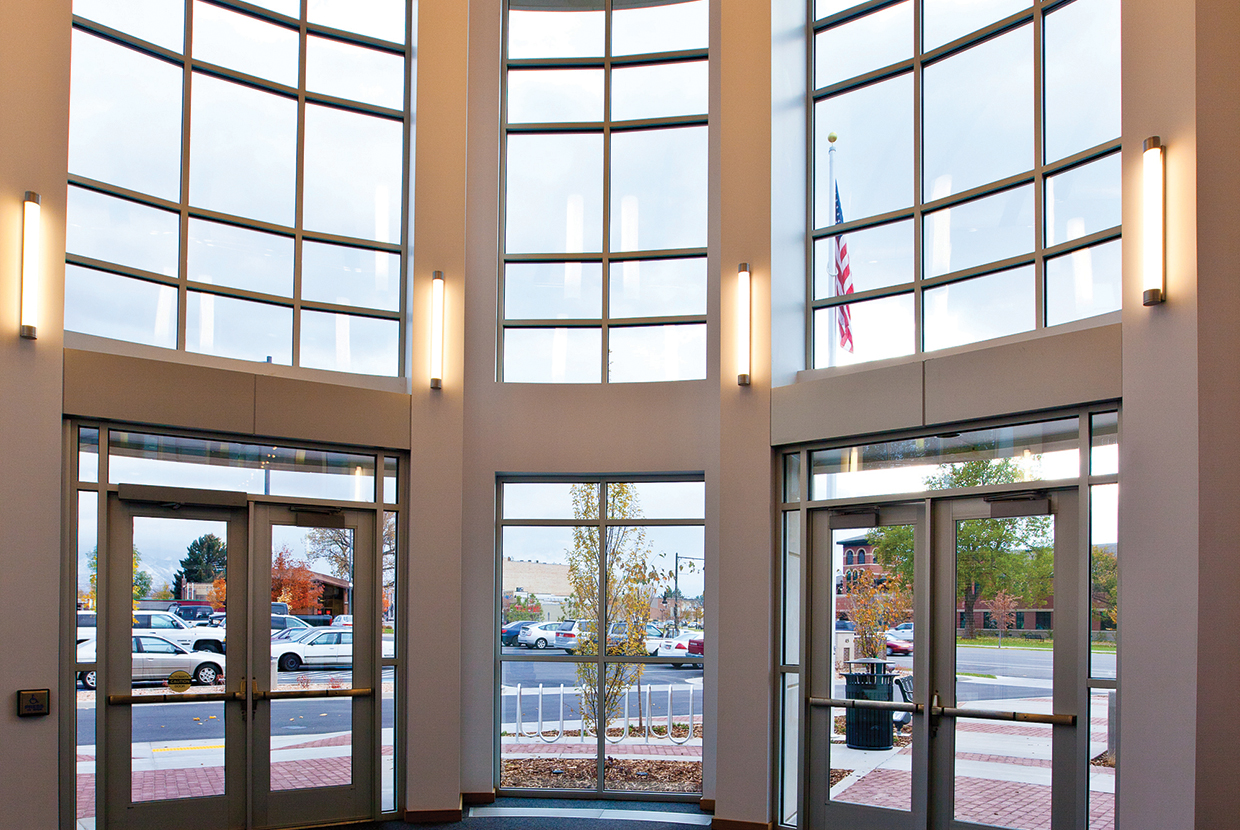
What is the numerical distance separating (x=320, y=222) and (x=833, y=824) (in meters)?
6.74

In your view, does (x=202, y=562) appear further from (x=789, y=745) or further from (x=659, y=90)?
(x=659, y=90)

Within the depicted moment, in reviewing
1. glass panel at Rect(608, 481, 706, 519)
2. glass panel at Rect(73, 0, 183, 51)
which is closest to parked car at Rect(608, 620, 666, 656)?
glass panel at Rect(608, 481, 706, 519)

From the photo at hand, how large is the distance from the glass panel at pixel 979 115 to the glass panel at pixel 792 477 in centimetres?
243

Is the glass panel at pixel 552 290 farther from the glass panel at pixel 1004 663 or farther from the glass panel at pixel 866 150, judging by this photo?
the glass panel at pixel 1004 663

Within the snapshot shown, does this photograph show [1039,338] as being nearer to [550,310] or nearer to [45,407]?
[550,310]

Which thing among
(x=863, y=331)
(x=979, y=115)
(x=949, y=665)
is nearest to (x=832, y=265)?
(x=863, y=331)

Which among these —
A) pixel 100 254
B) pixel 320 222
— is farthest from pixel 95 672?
pixel 320 222

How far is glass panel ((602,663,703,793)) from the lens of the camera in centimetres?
912

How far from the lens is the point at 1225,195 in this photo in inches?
231

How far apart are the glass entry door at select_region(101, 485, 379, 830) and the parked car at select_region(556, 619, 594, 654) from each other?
5.52 feet

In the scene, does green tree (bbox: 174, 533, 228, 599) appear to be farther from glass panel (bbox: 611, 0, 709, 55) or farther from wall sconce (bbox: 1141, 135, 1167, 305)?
wall sconce (bbox: 1141, 135, 1167, 305)

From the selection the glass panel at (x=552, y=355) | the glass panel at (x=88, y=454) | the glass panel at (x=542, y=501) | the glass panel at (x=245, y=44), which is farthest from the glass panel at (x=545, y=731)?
the glass panel at (x=245, y=44)

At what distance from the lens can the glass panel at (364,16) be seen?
926cm

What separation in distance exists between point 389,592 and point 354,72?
4.78 metres
